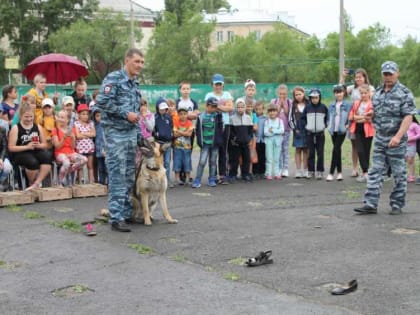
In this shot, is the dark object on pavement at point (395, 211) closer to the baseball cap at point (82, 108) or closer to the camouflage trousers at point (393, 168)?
the camouflage trousers at point (393, 168)

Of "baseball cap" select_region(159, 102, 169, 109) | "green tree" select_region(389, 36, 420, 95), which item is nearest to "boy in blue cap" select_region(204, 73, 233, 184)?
"baseball cap" select_region(159, 102, 169, 109)

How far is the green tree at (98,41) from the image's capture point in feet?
196

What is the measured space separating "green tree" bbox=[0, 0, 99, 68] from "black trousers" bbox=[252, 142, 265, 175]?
194ft

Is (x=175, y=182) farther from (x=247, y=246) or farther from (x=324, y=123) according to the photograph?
(x=247, y=246)

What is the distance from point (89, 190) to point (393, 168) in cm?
515

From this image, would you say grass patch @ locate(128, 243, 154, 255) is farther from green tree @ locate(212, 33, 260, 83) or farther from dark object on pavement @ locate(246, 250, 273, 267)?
green tree @ locate(212, 33, 260, 83)

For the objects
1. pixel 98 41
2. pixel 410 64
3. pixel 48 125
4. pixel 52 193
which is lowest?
pixel 52 193

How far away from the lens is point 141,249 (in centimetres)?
733

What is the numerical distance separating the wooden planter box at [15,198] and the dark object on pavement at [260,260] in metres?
5.32

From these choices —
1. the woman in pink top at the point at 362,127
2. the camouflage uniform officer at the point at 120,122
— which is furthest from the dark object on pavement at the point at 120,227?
the woman in pink top at the point at 362,127

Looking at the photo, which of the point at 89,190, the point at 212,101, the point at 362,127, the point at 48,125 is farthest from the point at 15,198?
the point at 362,127

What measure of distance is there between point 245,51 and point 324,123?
150 ft

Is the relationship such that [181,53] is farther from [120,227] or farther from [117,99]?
[120,227]

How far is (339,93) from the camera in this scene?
13.2 m
